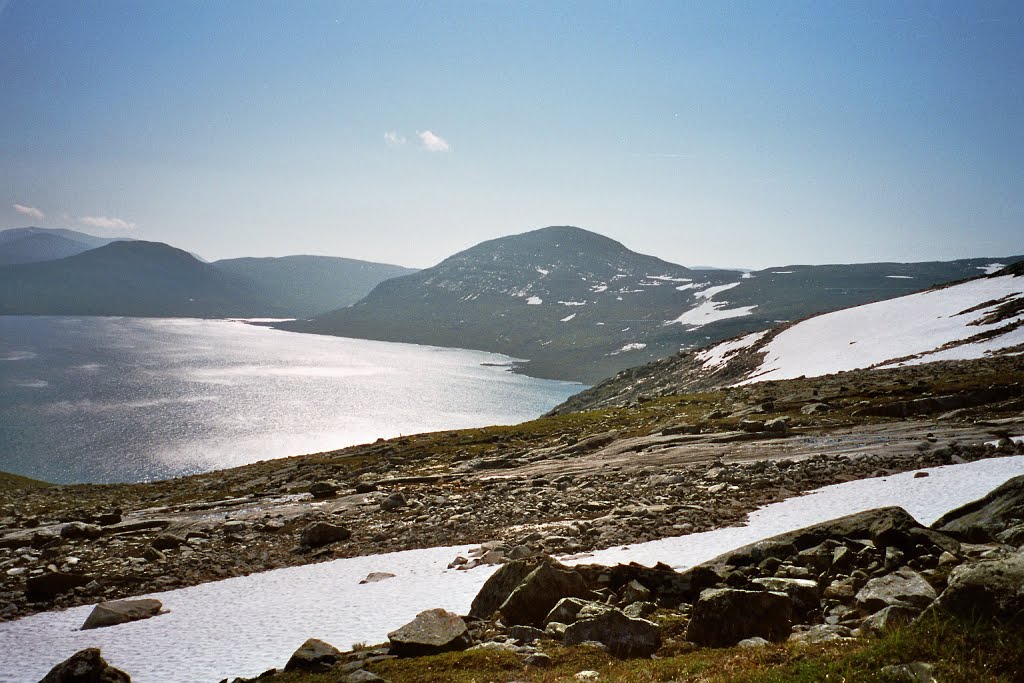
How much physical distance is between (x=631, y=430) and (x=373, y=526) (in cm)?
2309

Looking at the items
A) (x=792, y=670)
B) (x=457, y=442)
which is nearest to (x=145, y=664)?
(x=792, y=670)

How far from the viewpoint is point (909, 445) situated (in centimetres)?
2609

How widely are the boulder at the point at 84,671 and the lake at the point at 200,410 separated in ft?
220

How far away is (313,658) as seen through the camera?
420 inches

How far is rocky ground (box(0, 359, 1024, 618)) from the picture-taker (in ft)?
65.3

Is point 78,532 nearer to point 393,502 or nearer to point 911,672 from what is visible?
point 393,502

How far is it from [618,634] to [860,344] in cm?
7405

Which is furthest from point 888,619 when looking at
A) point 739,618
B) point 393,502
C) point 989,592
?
point 393,502

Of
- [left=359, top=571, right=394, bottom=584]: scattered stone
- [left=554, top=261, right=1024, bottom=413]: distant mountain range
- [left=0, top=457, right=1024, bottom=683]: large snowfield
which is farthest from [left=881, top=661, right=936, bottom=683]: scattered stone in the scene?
[left=554, top=261, right=1024, bottom=413]: distant mountain range

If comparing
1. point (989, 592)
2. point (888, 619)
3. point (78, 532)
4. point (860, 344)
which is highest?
point (860, 344)

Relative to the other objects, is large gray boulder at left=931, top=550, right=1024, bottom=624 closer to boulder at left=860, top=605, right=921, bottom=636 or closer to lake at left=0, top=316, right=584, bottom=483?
boulder at left=860, top=605, right=921, bottom=636

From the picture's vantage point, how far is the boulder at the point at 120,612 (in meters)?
15.9

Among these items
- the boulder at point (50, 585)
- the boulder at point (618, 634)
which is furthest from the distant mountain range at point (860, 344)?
the boulder at point (618, 634)

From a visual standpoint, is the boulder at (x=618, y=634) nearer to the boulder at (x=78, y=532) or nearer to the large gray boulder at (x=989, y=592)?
the large gray boulder at (x=989, y=592)
